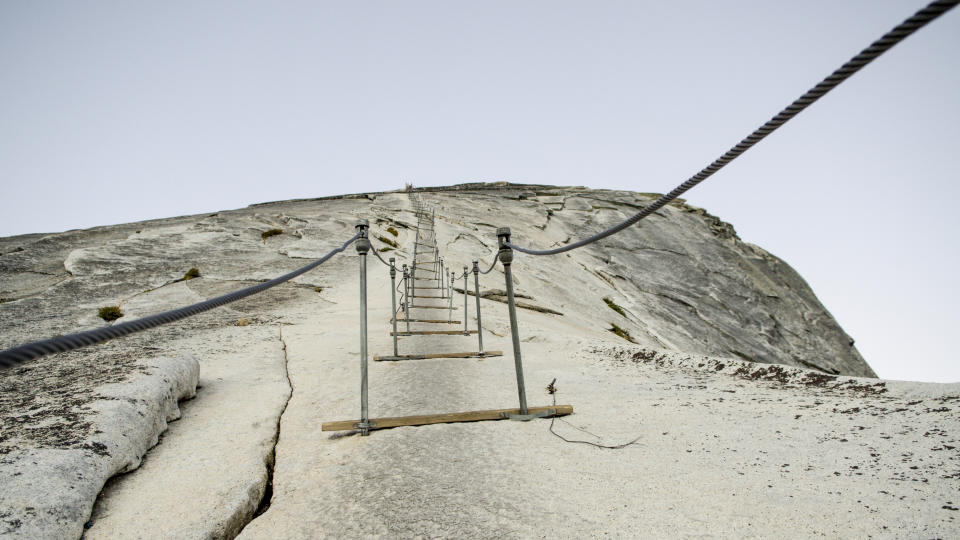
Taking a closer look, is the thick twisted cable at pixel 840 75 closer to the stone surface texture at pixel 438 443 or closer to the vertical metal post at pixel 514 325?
the stone surface texture at pixel 438 443

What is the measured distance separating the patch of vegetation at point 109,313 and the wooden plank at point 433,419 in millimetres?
7311

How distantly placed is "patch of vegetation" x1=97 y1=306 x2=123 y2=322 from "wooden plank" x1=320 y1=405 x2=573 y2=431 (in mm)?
7311

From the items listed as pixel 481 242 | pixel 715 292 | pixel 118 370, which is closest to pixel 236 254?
pixel 481 242

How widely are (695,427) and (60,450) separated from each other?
13.3 ft

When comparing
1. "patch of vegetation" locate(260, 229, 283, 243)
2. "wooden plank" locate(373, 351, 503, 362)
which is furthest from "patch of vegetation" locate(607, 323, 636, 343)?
"patch of vegetation" locate(260, 229, 283, 243)

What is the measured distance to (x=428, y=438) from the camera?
3447mm

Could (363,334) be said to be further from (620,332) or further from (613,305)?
(613,305)

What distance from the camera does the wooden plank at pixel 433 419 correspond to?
11.9 ft

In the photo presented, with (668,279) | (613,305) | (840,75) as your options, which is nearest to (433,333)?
(840,75)

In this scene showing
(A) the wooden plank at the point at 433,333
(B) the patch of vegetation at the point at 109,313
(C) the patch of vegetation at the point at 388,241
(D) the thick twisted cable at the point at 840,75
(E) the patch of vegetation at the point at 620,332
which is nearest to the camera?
(D) the thick twisted cable at the point at 840,75

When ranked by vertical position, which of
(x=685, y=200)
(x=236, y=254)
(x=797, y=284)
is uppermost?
(x=685, y=200)

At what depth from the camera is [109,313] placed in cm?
865

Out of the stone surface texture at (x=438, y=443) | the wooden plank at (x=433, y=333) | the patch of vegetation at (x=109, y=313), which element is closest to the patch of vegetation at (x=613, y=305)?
the stone surface texture at (x=438, y=443)

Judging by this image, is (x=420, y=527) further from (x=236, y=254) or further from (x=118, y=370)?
(x=236, y=254)
